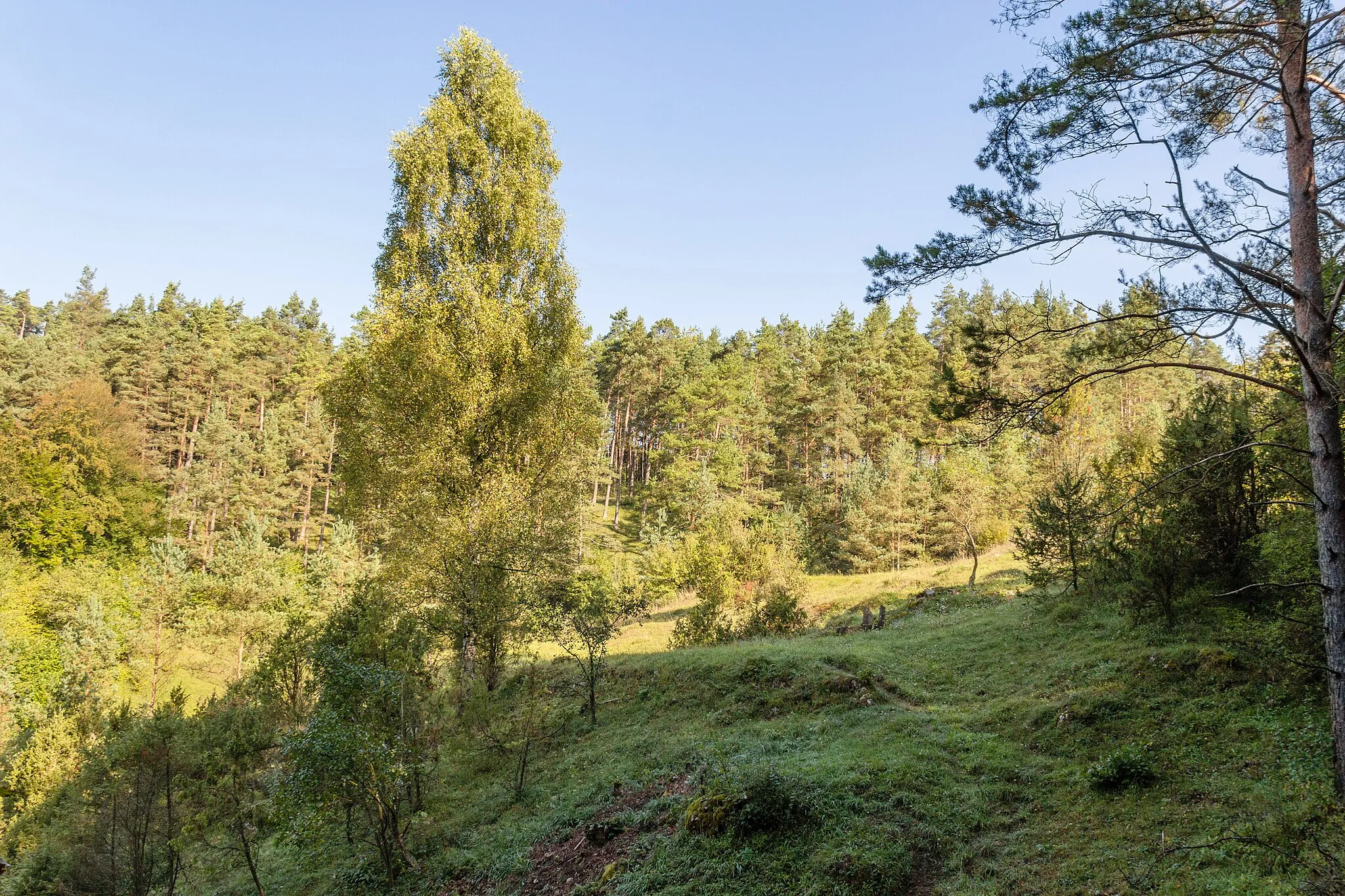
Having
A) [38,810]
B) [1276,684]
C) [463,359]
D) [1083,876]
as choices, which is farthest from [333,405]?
[1276,684]

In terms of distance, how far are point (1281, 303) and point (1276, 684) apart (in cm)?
506

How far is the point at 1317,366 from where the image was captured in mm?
6539

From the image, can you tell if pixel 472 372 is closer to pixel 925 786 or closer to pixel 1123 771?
pixel 925 786

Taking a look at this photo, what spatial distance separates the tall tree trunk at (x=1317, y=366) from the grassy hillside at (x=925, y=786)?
4.10 feet

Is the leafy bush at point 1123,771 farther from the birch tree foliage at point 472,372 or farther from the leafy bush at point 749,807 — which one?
the birch tree foliage at point 472,372

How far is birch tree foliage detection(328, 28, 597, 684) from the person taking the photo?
1525cm

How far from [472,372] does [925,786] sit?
1370cm

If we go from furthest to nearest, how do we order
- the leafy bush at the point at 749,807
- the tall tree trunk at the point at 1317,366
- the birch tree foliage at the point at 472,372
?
the birch tree foliage at the point at 472,372 < the leafy bush at the point at 749,807 < the tall tree trunk at the point at 1317,366

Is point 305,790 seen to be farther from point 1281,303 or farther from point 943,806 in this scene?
point 1281,303

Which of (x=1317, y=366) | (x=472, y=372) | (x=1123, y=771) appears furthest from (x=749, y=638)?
(x=1317, y=366)

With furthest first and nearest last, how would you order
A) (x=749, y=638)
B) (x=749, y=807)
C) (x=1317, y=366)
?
(x=749, y=638) → (x=749, y=807) → (x=1317, y=366)

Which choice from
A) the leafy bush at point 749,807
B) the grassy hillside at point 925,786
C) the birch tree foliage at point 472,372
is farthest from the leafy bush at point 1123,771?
the birch tree foliage at point 472,372

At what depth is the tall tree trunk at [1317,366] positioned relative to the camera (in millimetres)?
6383

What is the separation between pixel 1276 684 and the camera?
8359 millimetres
